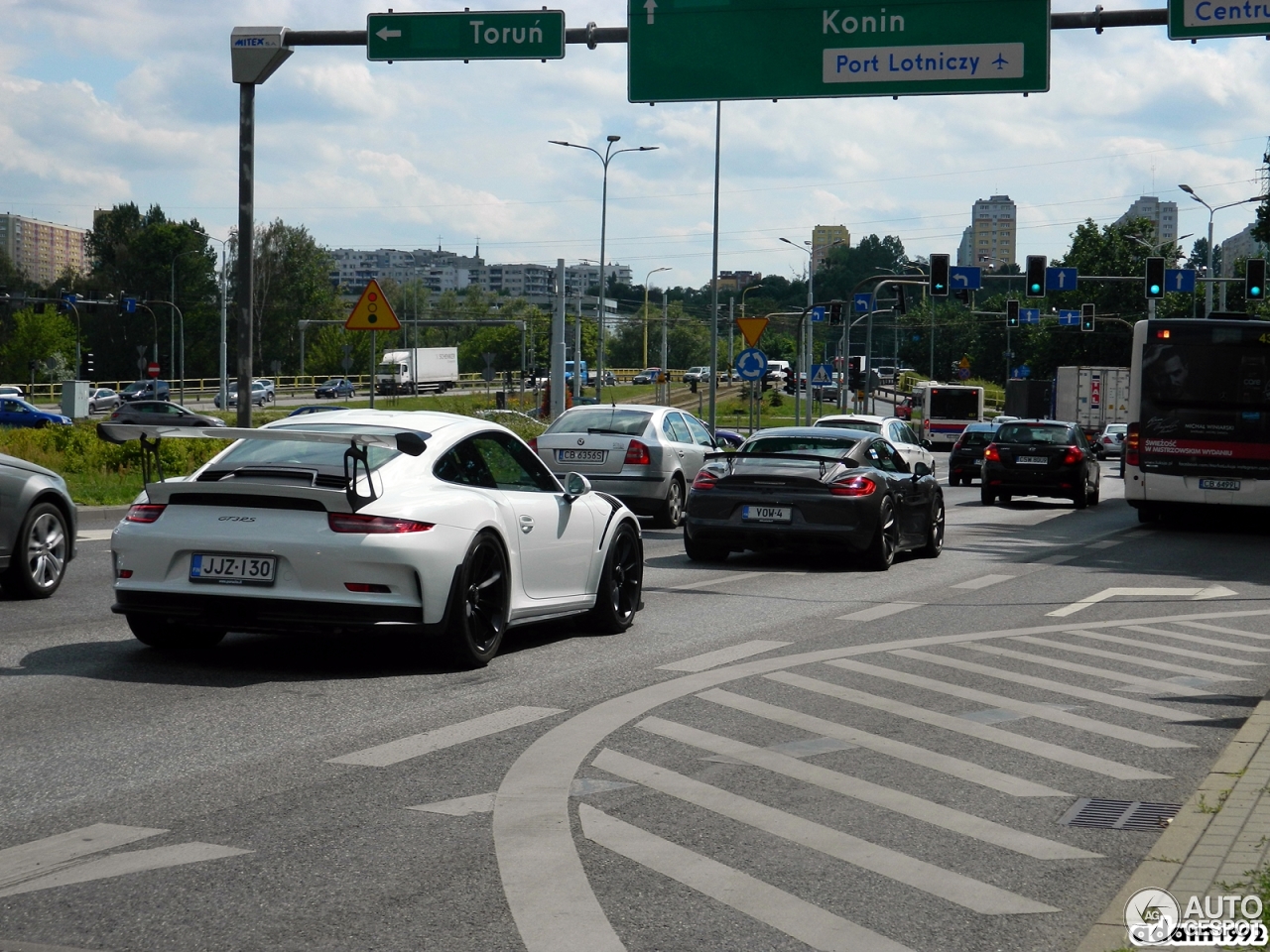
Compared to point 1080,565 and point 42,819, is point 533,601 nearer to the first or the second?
point 42,819

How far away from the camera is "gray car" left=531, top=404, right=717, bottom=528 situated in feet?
71.7

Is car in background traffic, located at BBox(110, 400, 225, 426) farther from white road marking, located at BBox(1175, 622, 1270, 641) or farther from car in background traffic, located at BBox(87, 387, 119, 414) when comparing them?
white road marking, located at BBox(1175, 622, 1270, 641)

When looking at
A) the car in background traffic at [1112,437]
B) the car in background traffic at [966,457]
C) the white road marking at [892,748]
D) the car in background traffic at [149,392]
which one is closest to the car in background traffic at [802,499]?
the white road marking at [892,748]

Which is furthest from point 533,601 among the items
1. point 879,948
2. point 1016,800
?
point 879,948

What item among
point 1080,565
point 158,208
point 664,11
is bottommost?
point 1080,565

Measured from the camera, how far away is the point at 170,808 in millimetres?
Result: 5562

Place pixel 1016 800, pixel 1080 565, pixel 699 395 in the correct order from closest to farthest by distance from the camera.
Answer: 1. pixel 1016 800
2. pixel 1080 565
3. pixel 699 395

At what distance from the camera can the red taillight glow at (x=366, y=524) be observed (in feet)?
27.5

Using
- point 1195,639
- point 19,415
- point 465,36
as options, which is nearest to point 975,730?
point 1195,639

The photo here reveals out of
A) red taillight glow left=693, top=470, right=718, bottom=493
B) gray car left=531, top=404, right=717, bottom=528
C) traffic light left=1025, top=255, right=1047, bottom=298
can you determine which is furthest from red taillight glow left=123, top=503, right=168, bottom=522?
traffic light left=1025, top=255, right=1047, bottom=298

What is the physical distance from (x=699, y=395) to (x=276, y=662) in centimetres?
9681

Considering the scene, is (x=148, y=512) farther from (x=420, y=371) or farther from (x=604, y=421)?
(x=420, y=371)

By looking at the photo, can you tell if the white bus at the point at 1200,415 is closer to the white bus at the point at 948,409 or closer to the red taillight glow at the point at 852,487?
the red taillight glow at the point at 852,487

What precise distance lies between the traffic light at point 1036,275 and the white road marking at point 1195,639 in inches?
1221
